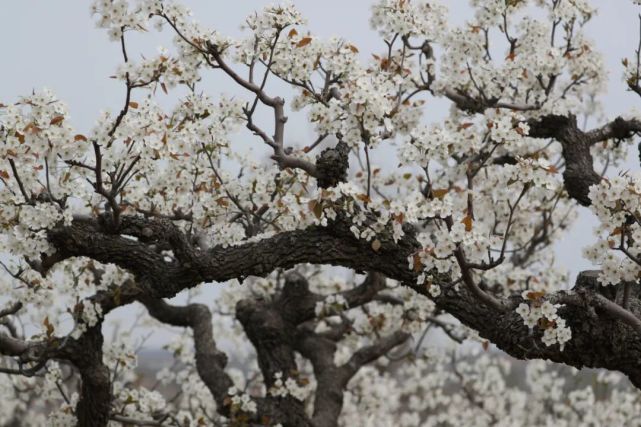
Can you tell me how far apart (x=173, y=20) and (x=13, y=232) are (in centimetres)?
156

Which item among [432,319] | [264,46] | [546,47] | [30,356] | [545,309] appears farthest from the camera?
[432,319]

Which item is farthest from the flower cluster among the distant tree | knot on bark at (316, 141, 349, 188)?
knot on bark at (316, 141, 349, 188)

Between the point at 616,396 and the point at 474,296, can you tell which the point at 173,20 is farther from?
the point at 616,396

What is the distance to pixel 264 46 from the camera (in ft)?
15.8

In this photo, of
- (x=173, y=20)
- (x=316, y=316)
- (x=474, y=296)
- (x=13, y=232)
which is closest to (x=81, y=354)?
(x=13, y=232)

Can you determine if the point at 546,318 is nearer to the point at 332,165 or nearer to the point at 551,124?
the point at 332,165

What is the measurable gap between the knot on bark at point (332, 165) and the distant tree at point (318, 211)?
0.01 metres

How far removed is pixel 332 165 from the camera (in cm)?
457

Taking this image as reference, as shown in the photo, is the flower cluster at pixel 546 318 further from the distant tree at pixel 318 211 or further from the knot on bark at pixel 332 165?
the knot on bark at pixel 332 165

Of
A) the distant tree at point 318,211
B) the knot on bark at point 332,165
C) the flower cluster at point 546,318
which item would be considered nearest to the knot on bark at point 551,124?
the distant tree at point 318,211

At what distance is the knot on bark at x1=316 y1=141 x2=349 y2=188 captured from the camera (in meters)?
4.57

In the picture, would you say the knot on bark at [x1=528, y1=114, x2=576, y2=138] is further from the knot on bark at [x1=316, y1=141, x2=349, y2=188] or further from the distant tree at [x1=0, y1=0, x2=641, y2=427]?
Answer: the knot on bark at [x1=316, y1=141, x2=349, y2=188]

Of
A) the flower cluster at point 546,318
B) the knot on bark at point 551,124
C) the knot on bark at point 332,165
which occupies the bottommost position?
the flower cluster at point 546,318

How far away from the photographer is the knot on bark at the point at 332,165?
4570 mm
